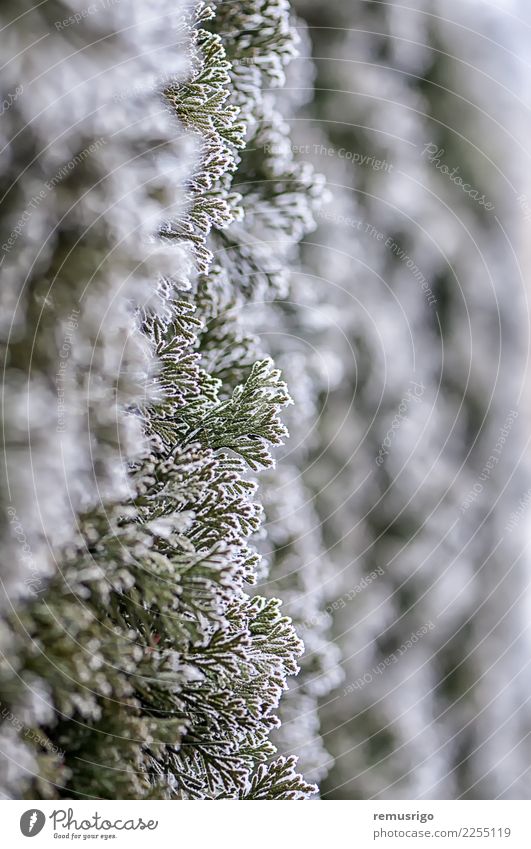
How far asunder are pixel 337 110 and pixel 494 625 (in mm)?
512

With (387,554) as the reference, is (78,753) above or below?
below

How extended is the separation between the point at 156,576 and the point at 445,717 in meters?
0.33

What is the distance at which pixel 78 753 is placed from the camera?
613 millimetres

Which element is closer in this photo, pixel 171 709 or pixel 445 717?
pixel 171 709

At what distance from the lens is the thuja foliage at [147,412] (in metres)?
0.62

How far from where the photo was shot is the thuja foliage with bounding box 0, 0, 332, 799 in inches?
24.2

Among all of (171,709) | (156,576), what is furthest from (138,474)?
(171,709)

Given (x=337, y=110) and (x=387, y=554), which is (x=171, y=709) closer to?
(x=387, y=554)

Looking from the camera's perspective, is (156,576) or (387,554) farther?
(387,554)

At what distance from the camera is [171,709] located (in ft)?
2.02

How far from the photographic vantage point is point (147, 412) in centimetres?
65
